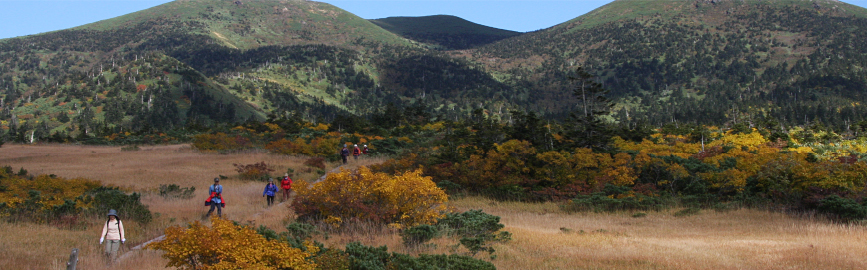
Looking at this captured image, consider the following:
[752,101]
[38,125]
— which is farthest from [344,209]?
[752,101]

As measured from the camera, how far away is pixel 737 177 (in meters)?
16.1

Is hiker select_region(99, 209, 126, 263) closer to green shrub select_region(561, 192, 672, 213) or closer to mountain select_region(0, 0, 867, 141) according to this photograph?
green shrub select_region(561, 192, 672, 213)

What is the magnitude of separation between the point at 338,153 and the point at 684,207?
79.2 ft

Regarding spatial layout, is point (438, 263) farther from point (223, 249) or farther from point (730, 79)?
point (730, 79)

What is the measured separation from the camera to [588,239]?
10.6 metres

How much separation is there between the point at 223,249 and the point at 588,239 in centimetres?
774

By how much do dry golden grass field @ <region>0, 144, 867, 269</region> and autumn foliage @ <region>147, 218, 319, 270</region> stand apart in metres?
2.98

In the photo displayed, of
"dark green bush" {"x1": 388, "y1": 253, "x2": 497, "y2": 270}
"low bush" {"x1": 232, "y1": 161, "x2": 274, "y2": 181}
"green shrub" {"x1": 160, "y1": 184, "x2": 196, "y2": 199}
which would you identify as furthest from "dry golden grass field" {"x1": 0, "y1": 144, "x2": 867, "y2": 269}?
"low bush" {"x1": 232, "y1": 161, "x2": 274, "y2": 181}

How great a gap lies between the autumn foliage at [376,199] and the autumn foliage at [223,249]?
5.23m

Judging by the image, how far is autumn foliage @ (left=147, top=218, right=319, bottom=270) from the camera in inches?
209

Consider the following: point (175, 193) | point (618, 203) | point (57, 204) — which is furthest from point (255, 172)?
point (618, 203)

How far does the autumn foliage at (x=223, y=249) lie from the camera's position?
209 inches

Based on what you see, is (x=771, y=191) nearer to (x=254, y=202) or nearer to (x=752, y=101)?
(x=254, y=202)

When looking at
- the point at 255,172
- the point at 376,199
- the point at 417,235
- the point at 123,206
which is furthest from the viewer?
the point at 255,172
